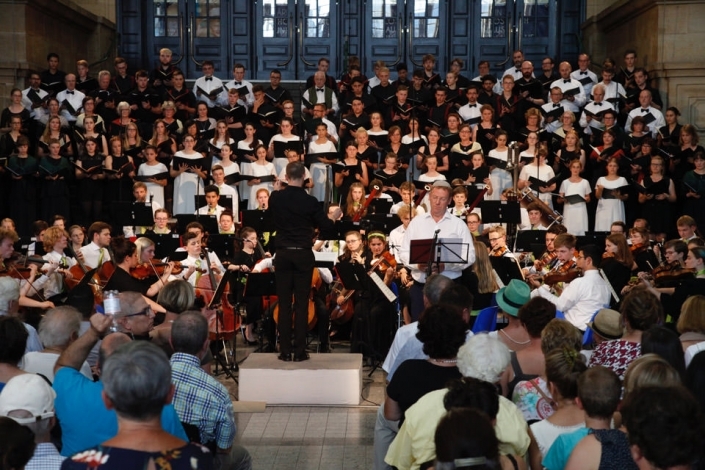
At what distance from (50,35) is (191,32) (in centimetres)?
305

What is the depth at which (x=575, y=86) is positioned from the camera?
1545cm

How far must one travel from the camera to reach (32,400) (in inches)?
146

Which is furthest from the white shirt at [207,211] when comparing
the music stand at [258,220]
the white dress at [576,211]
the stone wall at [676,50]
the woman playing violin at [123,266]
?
the stone wall at [676,50]

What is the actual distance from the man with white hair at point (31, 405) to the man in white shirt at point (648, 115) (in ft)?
40.1

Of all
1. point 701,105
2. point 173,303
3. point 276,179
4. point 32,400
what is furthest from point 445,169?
Answer: point 32,400

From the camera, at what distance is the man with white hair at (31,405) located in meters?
3.68

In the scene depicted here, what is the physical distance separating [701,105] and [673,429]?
1406 centimetres

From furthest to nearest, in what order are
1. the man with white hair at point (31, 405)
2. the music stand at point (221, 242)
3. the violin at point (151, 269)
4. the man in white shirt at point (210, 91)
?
the man in white shirt at point (210, 91) < the music stand at point (221, 242) < the violin at point (151, 269) < the man with white hair at point (31, 405)

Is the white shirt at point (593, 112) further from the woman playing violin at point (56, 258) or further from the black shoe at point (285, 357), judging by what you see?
the woman playing violin at point (56, 258)

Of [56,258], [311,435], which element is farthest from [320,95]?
[311,435]

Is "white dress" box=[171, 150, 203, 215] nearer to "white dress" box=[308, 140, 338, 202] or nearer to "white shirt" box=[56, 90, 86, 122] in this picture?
"white dress" box=[308, 140, 338, 202]

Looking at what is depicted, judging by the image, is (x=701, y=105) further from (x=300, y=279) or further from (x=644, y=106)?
(x=300, y=279)

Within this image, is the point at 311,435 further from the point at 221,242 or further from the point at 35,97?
the point at 35,97

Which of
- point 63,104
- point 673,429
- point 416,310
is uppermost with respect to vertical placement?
point 63,104
